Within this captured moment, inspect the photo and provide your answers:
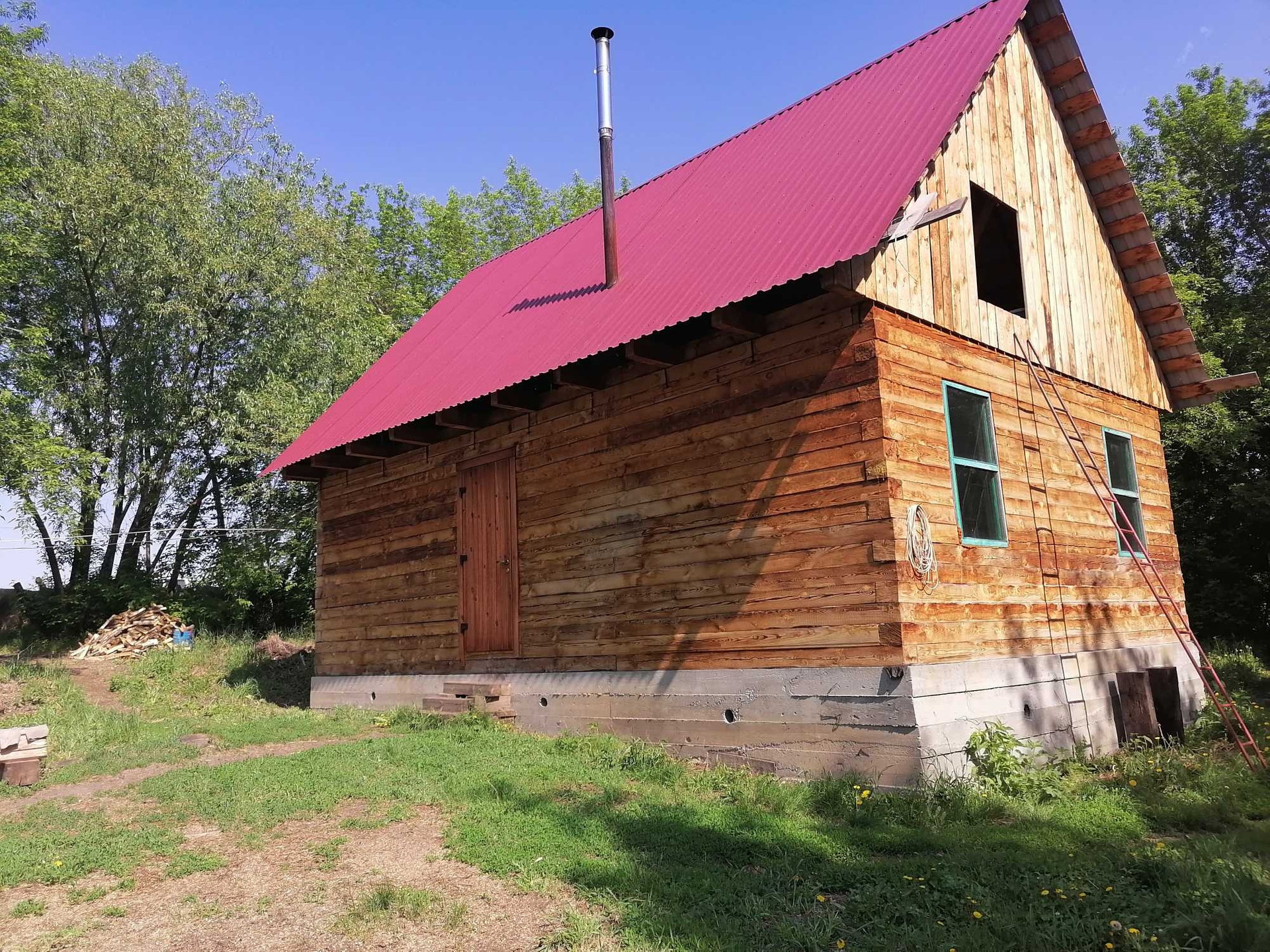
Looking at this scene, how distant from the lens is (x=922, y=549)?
8.18m

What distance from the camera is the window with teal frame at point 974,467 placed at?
904 cm

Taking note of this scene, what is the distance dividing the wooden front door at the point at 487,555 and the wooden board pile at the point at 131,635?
12.1 m

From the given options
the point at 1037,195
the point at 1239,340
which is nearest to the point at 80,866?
the point at 1037,195

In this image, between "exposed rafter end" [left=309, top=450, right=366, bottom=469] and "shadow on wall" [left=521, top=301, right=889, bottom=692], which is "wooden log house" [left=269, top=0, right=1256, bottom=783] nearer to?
"shadow on wall" [left=521, top=301, right=889, bottom=692]

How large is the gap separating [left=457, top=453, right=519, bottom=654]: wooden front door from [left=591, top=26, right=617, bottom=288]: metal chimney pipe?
113 inches

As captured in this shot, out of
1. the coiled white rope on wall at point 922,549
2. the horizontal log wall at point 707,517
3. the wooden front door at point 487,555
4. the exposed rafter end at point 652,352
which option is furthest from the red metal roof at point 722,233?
the coiled white rope on wall at point 922,549

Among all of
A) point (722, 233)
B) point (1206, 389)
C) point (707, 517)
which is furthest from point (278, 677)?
point (1206, 389)

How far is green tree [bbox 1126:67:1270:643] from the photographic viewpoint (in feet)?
67.4

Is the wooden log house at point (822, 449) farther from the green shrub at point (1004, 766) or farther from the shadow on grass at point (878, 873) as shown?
the shadow on grass at point (878, 873)

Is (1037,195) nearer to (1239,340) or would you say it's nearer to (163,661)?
(1239,340)

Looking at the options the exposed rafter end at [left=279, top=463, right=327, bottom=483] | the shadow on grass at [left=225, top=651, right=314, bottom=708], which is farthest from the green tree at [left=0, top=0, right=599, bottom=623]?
the exposed rafter end at [left=279, top=463, right=327, bottom=483]

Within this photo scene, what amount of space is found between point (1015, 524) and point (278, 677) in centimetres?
1436

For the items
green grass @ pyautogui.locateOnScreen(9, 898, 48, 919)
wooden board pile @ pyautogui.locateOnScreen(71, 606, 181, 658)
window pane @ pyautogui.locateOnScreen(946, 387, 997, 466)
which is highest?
window pane @ pyautogui.locateOnScreen(946, 387, 997, 466)

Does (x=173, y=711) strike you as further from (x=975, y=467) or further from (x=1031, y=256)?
(x=1031, y=256)
